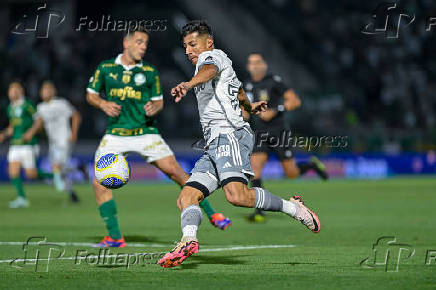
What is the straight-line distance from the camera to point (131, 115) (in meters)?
9.73

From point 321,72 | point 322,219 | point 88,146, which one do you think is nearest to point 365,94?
A: point 321,72

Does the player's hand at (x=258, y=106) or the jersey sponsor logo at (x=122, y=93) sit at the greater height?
the jersey sponsor logo at (x=122, y=93)

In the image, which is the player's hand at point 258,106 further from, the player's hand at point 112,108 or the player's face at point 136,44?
the player's face at point 136,44

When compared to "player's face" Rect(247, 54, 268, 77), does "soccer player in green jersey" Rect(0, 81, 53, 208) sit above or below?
below

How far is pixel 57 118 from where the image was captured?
19.7 metres

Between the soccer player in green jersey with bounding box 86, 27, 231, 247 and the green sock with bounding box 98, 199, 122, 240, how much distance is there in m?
0.01

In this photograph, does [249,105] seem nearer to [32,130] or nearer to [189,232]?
[189,232]

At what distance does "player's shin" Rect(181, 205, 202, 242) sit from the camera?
Answer: 285 inches

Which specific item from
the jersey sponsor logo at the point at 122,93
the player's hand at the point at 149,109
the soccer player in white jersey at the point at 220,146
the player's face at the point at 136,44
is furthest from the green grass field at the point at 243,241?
the player's face at the point at 136,44

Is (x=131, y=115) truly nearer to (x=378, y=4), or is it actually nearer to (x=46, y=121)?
(x=46, y=121)

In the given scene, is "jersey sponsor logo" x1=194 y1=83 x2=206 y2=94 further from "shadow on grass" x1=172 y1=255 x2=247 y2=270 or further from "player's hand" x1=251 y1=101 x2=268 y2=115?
"shadow on grass" x1=172 y1=255 x2=247 y2=270

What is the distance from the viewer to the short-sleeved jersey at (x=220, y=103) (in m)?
7.71

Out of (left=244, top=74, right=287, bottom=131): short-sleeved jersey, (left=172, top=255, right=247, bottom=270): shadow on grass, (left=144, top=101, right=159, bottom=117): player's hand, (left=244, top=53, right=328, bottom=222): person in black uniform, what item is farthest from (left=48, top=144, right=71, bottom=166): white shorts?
(left=172, top=255, right=247, bottom=270): shadow on grass

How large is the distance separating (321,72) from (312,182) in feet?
26.9
